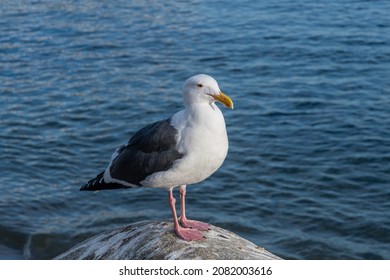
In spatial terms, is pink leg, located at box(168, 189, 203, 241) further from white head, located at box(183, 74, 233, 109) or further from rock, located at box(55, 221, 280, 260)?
white head, located at box(183, 74, 233, 109)

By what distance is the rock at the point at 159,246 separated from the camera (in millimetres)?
7785

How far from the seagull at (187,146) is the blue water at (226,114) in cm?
560

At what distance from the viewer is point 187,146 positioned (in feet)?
25.1

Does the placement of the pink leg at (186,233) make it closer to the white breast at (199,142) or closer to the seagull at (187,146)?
the seagull at (187,146)

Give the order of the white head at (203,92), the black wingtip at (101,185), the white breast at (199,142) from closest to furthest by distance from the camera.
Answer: the white breast at (199,142) → the white head at (203,92) → the black wingtip at (101,185)

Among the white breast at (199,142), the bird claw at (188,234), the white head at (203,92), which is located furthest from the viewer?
the bird claw at (188,234)

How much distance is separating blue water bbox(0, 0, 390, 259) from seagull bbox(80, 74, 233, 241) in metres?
5.60

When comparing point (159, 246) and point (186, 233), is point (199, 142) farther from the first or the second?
point (159, 246)

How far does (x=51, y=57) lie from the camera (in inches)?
874

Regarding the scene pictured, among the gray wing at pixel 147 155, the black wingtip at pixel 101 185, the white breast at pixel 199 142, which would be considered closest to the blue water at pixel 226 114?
the black wingtip at pixel 101 185

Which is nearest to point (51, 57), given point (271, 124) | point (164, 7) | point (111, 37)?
point (111, 37)

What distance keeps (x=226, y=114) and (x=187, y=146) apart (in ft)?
34.0

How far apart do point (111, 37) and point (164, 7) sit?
3.60 metres
